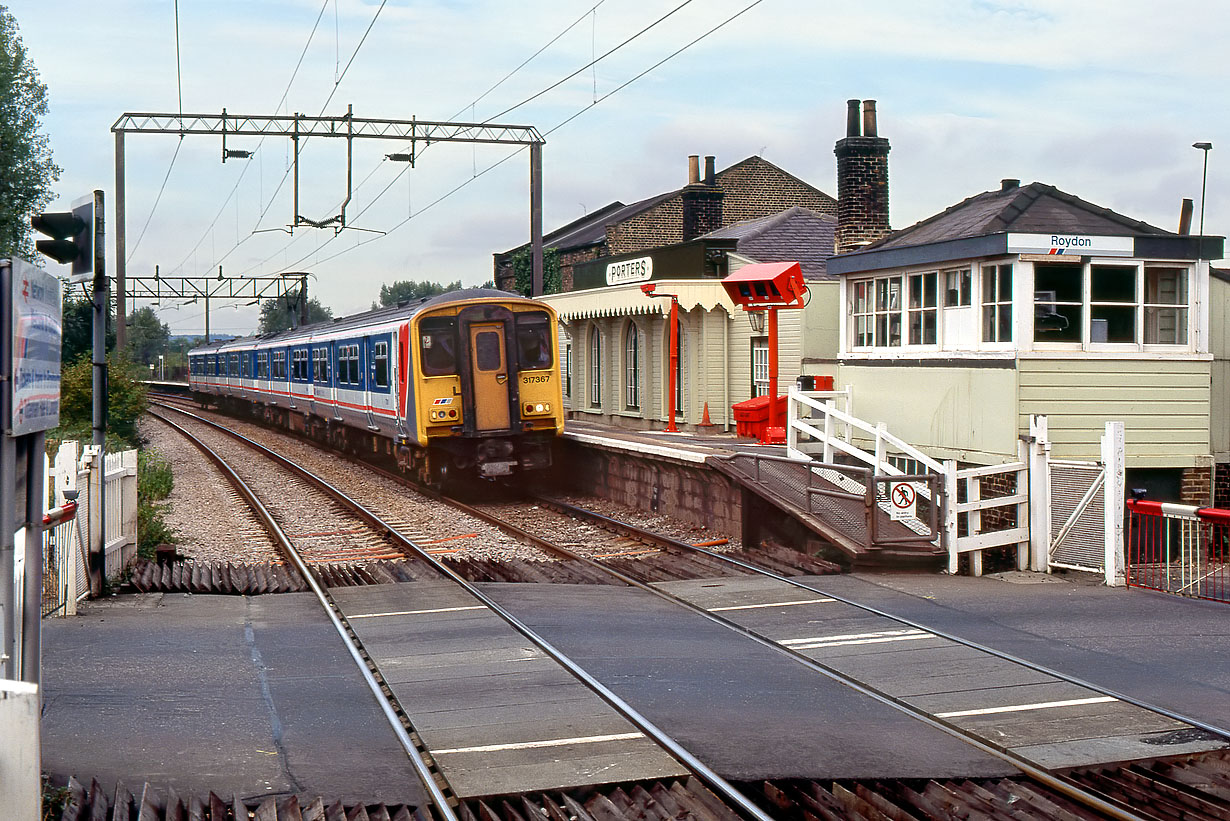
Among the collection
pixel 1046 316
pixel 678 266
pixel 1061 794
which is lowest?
pixel 1061 794

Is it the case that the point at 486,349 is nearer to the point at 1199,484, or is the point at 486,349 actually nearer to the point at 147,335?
the point at 1199,484

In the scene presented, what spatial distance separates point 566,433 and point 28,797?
16916 mm

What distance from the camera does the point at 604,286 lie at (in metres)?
28.8

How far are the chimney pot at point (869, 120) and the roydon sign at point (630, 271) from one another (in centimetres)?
599

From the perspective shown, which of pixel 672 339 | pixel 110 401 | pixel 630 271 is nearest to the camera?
pixel 672 339

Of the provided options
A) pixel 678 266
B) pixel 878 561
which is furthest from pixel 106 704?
pixel 678 266

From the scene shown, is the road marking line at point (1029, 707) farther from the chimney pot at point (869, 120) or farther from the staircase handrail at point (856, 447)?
the chimney pot at point (869, 120)

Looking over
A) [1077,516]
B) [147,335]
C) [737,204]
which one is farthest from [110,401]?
[147,335]

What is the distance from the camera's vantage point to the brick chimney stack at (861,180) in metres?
21.3

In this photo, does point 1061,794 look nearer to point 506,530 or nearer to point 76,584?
point 76,584

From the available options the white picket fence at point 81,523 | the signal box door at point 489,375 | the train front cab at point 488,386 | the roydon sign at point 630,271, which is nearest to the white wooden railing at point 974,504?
the train front cab at point 488,386

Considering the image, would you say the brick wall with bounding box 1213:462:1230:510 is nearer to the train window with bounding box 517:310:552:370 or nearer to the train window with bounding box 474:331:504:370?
the train window with bounding box 517:310:552:370

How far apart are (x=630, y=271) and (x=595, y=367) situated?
383 centimetres

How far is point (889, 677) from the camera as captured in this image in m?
7.63
